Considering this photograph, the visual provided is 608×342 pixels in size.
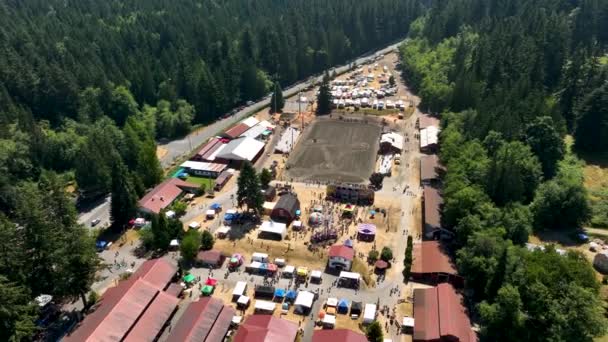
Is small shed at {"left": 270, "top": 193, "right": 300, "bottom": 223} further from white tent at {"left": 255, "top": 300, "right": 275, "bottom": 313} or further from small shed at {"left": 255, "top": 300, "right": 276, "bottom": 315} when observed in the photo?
small shed at {"left": 255, "top": 300, "right": 276, "bottom": 315}

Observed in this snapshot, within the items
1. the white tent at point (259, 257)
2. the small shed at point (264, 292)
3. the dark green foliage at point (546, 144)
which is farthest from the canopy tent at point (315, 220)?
the dark green foliage at point (546, 144)

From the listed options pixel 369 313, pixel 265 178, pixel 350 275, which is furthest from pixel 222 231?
pixel 369 313

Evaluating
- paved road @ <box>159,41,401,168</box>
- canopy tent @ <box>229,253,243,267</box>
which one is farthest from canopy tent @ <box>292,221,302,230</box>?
paved road @ <box>159,41,401,168</box>

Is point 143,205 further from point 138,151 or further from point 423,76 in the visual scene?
point 423,76

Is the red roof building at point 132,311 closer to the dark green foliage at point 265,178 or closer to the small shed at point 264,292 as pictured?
the small shed at point 264,292

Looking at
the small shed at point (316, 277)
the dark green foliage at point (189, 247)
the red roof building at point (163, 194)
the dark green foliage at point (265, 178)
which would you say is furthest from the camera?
the dark green foliage at point (265, 178)

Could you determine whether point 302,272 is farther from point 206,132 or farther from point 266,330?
point 206,132
